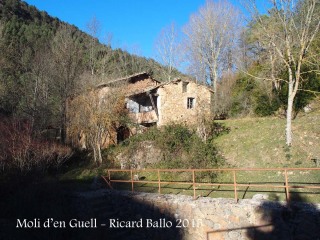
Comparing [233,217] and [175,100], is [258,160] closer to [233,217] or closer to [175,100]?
[233,217]

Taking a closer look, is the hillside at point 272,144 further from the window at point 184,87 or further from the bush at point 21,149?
the bush at point 21,149

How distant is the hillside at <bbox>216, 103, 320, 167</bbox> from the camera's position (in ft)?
42.5

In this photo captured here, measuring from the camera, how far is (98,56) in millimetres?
37031

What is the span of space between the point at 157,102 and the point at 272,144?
1049 centimetres

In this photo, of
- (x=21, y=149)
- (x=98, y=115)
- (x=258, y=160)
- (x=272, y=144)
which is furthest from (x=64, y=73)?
(x=272, y=144)

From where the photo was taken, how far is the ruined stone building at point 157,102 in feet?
73.6

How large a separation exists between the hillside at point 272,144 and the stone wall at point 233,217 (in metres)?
5.50

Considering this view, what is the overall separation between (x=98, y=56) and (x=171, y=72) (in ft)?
32.7

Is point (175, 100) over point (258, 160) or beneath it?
over

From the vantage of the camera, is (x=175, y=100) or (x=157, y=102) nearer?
(x=157, y=102)

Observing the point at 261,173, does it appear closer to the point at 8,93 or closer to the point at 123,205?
→ the point at 123,205

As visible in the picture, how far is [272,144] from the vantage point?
575 inches

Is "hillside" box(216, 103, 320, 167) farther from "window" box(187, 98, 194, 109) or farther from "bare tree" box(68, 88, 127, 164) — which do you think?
"bare tree" box(68, 88, 127, 164)

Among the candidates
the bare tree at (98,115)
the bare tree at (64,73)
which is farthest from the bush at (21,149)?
the bare tree at (64,73)
